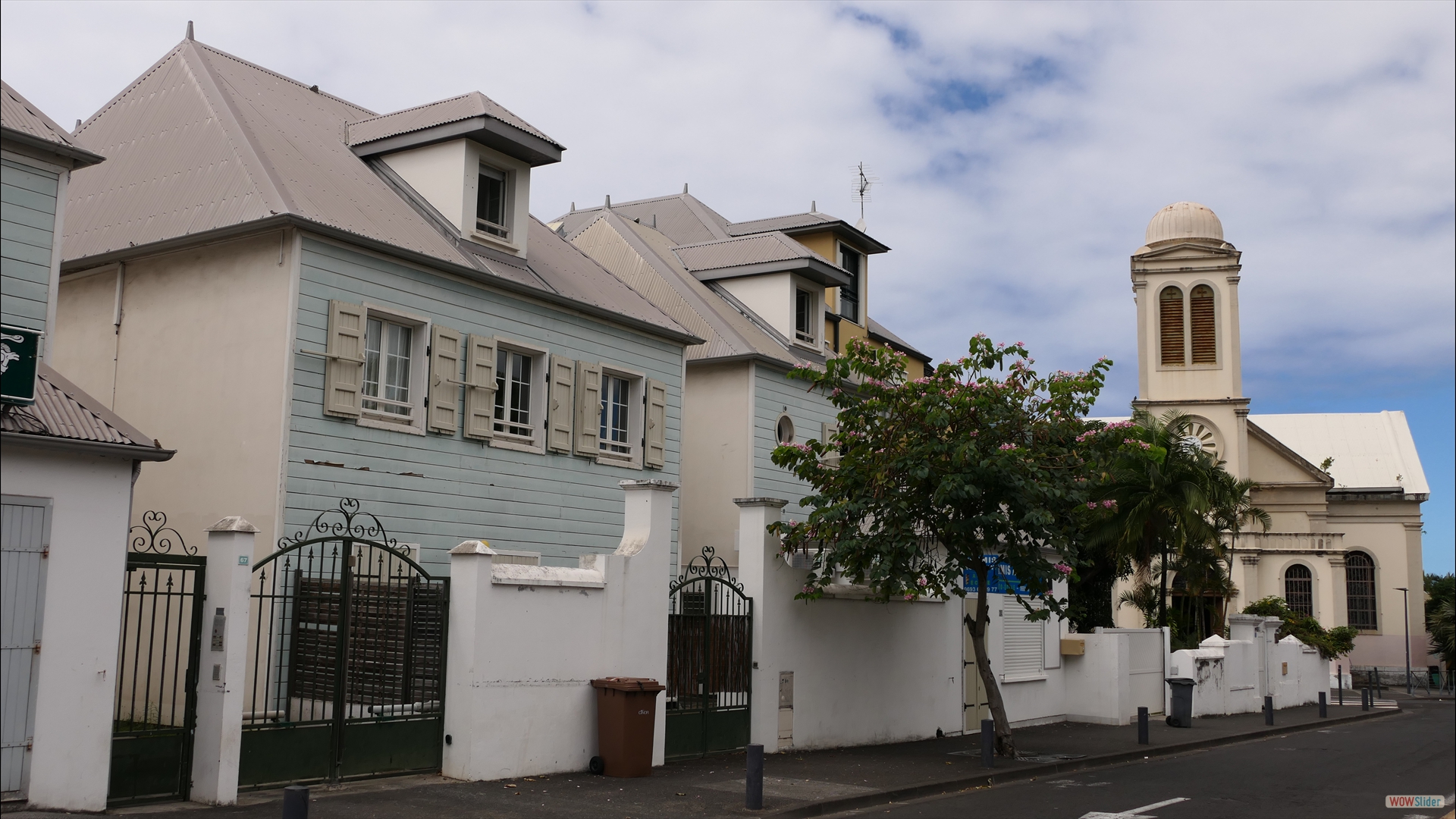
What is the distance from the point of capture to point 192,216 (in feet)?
53.5

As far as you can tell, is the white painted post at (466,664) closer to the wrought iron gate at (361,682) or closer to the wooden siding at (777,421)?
the wrought iron gate at (361,682)

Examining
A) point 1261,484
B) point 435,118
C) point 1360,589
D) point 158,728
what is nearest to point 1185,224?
point 1261,484

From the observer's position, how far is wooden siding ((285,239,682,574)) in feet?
51.0

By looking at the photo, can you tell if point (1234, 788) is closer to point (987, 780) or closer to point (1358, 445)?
point (987, 780)

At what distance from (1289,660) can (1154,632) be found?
11.0m

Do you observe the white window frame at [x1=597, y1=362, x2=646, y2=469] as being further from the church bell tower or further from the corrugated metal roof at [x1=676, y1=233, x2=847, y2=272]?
the church bell tower

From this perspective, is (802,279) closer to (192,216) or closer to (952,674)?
(952,674)

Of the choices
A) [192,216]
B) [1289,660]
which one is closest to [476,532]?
[192,216]

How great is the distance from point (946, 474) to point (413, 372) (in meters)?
7.46

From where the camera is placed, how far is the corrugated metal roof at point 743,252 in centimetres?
2620

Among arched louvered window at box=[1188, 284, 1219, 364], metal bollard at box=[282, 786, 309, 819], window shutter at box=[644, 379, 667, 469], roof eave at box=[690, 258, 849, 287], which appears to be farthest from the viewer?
arched louvered window at box=[1188, 284, 1219, 364]

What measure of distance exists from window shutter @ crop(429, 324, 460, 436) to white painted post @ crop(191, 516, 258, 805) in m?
6.29

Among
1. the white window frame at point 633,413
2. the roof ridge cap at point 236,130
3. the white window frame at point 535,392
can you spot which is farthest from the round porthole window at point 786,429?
the roof ridge cap at point 236,130

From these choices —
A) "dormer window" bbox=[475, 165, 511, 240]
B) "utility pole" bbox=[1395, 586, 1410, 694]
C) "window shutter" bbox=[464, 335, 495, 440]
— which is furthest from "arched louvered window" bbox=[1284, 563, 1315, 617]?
"window shutter" bbox=[464, 335, 495, 440]
